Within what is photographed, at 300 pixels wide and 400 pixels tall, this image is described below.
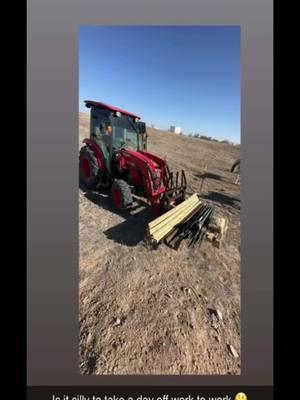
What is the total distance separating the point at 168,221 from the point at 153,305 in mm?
1726

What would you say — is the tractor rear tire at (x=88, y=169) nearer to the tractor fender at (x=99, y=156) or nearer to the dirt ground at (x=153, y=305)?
the tractor fender at (x=99, y=156)

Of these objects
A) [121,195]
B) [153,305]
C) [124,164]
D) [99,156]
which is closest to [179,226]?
[121,195]

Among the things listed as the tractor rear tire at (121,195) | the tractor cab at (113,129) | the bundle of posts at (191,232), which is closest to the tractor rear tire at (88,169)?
the tractor cab at (113,129)

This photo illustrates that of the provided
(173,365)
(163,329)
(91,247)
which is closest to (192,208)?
(91,247)

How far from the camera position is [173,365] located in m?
2.74

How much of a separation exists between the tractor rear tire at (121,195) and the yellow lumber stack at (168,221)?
109 centimetres

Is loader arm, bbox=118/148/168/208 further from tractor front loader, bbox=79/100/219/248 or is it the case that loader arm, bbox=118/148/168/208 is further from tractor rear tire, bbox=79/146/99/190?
tractor rear tire, bbox=79/146/99/190

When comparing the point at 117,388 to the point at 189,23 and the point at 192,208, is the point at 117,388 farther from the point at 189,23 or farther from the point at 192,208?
the point at 189,23

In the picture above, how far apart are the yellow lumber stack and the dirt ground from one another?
0.34 metres

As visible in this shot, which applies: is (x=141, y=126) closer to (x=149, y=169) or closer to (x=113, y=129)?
(x=113, y=129)

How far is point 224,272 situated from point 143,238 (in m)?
1.66

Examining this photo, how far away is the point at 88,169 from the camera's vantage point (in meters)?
6.55

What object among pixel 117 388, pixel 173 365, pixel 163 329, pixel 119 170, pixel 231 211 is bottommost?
pixel 117 388

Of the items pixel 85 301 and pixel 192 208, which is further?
pixel 192 208
